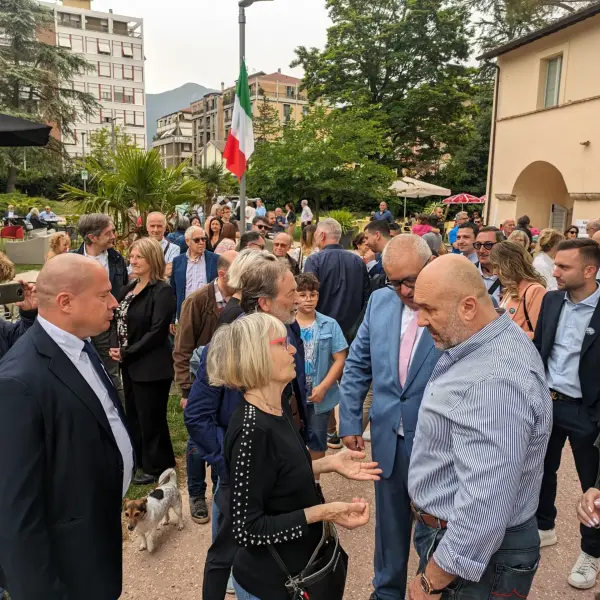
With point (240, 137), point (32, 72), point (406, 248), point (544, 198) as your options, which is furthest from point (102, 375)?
point (32, 72)

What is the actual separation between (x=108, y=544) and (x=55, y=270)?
1.16 m

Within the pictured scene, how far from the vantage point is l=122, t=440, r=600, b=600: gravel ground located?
3166 millimetres

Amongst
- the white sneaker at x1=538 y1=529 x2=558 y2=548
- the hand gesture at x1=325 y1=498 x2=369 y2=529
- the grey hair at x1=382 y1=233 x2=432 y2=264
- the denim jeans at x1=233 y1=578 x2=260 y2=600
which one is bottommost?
the white sneaker at x1=538 y1=529 x2=558 y2=548

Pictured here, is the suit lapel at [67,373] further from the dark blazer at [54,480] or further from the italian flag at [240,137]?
the italian flag at [240,137]

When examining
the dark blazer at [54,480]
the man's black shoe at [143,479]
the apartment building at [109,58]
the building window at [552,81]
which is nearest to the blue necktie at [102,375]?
the dark blazer at [54,480]

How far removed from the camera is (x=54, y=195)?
41750 mm

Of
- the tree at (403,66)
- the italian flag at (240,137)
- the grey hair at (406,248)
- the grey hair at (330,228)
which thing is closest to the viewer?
the grey hair at (406,248)

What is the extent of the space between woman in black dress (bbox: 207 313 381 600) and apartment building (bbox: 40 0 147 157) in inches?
3170

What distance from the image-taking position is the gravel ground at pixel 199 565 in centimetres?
317

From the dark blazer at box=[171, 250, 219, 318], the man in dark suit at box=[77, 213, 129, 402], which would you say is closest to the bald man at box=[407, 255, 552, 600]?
the man in dark suit at box=[77, 213, 129, 402]

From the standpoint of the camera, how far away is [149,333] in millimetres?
4219

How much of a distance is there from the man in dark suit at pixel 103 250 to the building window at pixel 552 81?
1711 cm

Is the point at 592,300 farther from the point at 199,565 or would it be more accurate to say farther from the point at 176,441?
the point at 176,441

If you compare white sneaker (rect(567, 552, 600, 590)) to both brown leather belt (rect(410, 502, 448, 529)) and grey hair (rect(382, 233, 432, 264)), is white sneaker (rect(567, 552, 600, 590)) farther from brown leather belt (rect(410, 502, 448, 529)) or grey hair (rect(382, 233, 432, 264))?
grey hair (rect(382, 233, 432, 264))
